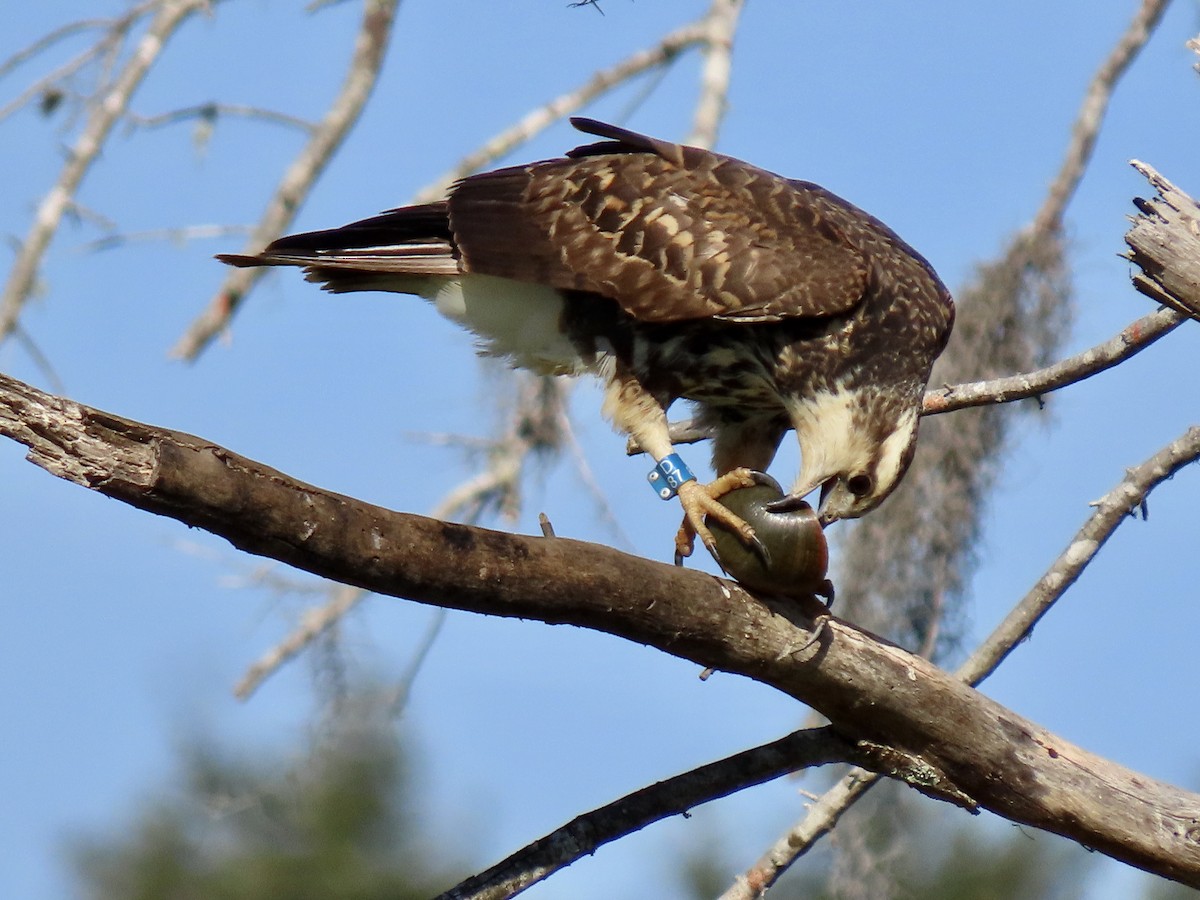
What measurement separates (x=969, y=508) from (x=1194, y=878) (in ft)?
9.73

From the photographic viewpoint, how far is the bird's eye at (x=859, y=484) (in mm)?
4100

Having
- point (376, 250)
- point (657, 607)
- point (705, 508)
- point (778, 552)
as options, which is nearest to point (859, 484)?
point (705, 508)

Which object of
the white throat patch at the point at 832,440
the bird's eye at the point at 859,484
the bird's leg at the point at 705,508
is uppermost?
the white throat patch at the point at 832,440

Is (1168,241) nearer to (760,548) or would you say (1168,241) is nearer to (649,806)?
(760,548)

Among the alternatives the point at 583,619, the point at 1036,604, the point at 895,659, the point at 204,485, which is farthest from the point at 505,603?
the point at 1036,604

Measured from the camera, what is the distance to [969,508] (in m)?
6.04

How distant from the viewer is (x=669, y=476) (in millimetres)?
3963

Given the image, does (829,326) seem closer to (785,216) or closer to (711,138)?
(785,216)

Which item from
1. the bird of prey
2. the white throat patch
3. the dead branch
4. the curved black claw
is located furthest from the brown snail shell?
the dead branch

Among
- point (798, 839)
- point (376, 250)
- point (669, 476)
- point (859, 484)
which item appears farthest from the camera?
point (376, 250)

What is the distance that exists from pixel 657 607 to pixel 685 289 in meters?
1.40

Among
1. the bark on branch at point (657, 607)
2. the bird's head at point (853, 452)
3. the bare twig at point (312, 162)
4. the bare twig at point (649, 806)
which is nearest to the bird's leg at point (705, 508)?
the bird's head at point (853, 452)

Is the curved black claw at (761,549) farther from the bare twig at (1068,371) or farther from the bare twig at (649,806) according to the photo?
the bare twig at (1068,371)

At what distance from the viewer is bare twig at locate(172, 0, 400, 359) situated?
17.3 feet
